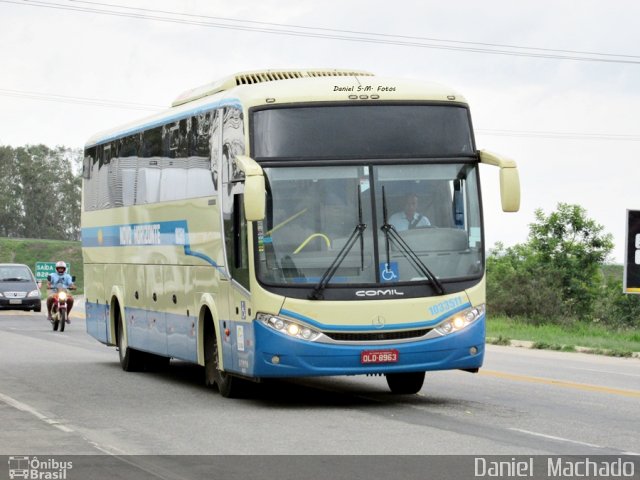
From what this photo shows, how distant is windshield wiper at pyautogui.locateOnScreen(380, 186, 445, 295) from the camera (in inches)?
589

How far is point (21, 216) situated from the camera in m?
156

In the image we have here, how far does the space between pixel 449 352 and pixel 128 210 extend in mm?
7219

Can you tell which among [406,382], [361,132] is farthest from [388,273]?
[406,382]

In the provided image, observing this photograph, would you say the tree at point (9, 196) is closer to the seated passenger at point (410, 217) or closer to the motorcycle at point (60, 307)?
the motorcycle at point (60, 307)

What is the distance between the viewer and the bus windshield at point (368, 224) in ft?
48.7

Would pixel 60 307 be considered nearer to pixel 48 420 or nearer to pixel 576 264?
pixel 48 420

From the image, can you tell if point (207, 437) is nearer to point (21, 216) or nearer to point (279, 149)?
point (279, 149)

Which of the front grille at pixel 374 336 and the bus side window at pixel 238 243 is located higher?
the bus side window at pixel 238 243

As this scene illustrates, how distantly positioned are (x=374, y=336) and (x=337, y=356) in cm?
45

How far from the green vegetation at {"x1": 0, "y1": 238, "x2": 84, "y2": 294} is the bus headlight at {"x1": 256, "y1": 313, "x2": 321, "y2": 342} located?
368ft

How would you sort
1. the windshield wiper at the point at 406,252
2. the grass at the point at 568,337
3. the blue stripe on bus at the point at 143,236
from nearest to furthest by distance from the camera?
1. the windshield wiper at the point at 406,252
2. the blue stripe on bus at the point at 143,236
3. the grass at the point at 568,337

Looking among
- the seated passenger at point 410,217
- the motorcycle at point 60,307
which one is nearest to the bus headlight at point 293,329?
the seated passenger at point 410,217

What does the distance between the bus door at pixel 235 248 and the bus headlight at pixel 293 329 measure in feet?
1.06
